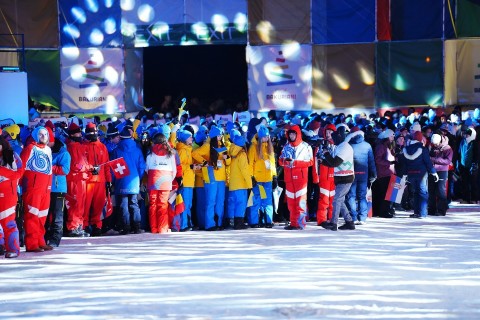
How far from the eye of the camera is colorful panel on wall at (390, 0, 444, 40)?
3256 cm

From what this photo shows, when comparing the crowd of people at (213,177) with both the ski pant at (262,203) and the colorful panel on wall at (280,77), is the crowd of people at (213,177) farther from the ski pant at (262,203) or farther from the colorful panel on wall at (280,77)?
the colorful panel on wall at (280,77)

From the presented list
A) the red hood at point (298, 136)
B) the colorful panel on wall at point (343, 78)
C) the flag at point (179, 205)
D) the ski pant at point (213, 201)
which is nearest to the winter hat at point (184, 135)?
the ski pant at point (213, 201)

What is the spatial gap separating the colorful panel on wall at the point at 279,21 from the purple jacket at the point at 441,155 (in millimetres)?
12515

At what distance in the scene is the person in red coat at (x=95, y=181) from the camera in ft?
57.6

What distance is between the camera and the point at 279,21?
3272cm

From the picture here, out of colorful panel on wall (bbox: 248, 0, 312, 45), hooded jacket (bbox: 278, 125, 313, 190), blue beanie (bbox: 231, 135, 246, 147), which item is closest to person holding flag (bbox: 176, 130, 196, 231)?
blue beanie (bbox: 231, 135, 246, 147)

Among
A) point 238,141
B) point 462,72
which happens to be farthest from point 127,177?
point 462,72

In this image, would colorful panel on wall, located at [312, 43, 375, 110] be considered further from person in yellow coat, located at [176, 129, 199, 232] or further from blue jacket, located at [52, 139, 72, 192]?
blue jacket, located at [52, 139, 72, 192]

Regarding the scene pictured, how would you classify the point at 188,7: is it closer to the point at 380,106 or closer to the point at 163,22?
the point at 163,22

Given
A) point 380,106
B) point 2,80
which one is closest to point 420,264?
point 2,80

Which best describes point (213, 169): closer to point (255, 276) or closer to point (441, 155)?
point (441, 155)

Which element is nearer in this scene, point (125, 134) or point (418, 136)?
point (125, 134)

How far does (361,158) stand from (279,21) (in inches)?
576

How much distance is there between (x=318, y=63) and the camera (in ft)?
108
